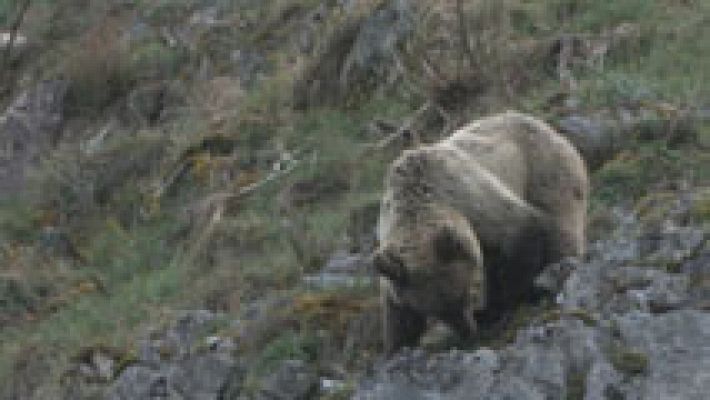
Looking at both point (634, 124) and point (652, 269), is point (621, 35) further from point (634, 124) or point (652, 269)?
point (652, 269)

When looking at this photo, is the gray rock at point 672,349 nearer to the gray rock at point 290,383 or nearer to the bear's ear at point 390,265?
the bear's ear at point 390,265

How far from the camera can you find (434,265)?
5.80 meters

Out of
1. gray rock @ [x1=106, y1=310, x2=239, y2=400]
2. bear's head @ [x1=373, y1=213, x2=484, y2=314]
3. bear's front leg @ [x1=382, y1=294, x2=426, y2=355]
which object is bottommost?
gray rock @ [x1=106, y1=310, x2=239, y2=400]

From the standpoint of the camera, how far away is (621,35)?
1031 cm

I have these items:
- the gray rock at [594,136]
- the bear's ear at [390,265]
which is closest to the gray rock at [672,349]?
the bear's ear at [390,265]

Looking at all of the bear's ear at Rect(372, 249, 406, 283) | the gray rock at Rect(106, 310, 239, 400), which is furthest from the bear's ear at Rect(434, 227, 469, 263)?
the gray rock at Rect(106, 310, 239, 400)

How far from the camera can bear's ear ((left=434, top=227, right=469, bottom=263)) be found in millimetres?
5809

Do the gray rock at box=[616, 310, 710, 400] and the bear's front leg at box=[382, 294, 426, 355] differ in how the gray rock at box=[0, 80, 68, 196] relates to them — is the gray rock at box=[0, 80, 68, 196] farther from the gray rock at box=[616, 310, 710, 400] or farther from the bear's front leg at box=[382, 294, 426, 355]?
the gray rock at box=[616, 310, 710, 400]

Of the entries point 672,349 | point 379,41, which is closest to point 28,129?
point 379,41

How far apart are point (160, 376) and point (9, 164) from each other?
244 inches

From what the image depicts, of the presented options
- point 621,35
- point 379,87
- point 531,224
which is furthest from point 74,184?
point 531,224

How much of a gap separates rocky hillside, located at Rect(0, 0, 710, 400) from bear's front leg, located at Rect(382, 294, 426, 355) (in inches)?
3.5

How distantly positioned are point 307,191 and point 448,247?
14.9 ft

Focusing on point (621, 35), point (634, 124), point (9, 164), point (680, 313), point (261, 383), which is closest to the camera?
point (680, 313)
